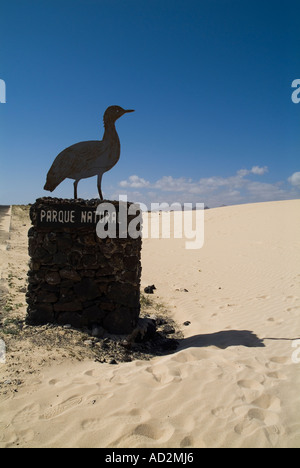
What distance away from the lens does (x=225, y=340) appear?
5699 millimetres

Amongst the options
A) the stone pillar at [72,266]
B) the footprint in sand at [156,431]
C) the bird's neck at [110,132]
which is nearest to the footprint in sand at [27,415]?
the footprint in sand at [156,431]

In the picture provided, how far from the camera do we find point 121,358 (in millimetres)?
4770

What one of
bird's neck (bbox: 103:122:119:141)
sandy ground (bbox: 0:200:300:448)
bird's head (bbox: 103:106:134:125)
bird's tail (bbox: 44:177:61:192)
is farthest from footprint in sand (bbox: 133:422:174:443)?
bird's head (bbox: 103:106:134:125)

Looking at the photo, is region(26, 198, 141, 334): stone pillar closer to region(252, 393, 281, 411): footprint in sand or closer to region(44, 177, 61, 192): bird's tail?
region(44, 177, 61, 192): bird's tail

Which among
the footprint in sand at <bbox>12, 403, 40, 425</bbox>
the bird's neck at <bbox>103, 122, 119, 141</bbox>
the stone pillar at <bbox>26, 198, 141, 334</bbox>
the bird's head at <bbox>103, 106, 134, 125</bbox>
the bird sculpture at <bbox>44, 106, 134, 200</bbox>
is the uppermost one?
the bird's head at <bbox>103, 106, 134, 125</bbox>

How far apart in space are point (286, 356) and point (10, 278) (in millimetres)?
7869

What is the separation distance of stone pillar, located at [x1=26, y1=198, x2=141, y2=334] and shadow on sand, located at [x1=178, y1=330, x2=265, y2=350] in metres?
1.29

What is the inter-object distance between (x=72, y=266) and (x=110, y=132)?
2717 mm

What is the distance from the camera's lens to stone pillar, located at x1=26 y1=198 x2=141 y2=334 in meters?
5.45

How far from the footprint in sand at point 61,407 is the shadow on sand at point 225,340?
261 centimetres

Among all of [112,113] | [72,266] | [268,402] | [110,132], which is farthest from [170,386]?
[112,113]

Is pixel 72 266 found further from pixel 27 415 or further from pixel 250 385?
pixel 250 385

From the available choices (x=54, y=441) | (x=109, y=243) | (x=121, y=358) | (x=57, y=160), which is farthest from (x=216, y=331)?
(x=57, y=160)

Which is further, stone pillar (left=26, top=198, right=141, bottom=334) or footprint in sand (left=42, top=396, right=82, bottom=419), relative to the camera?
stone pillar (left=26, top=198, right=141, bottom=334)
